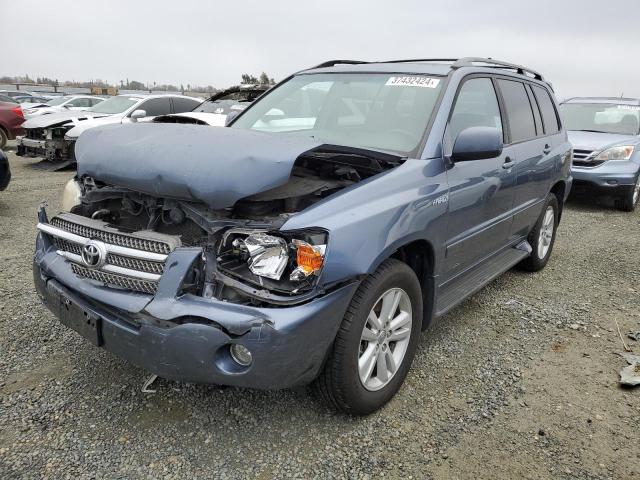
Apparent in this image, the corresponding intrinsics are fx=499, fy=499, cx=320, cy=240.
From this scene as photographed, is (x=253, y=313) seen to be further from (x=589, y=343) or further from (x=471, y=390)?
(x=589, y=343)

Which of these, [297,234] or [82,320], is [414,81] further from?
[82,320]

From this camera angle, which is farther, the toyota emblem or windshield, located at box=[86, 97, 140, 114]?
windshield, located at box=[86, 97, 140, 114]

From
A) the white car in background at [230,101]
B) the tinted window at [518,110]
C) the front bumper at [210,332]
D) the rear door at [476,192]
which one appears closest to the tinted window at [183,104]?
the white car in background at [230,101]

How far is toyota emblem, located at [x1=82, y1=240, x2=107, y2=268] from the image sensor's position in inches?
89.7

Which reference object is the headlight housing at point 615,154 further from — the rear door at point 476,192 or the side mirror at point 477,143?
the side mirror at point 477,143

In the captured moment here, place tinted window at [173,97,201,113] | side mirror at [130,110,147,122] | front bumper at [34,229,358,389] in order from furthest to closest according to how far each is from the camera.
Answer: tinted window at [173,97,201,113] → side mirror at [130,110,147,122] → front bumper at [34,229,358,389]

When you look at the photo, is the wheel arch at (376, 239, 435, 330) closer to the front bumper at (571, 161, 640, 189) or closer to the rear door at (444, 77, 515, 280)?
the rear door at (444, 77, 515, 280)

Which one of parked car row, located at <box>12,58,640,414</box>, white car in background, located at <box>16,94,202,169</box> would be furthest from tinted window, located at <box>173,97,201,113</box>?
parked car row, located at <box>12,58,640,414</box>

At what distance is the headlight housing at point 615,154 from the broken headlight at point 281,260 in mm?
7341

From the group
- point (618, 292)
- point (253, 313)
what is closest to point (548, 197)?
point (618, 292)

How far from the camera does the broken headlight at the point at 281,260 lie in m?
2.08

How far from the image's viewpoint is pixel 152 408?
2545 mm

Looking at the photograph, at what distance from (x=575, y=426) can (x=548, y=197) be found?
2.75 metres

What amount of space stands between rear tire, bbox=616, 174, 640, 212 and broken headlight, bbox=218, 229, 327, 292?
7.46m
